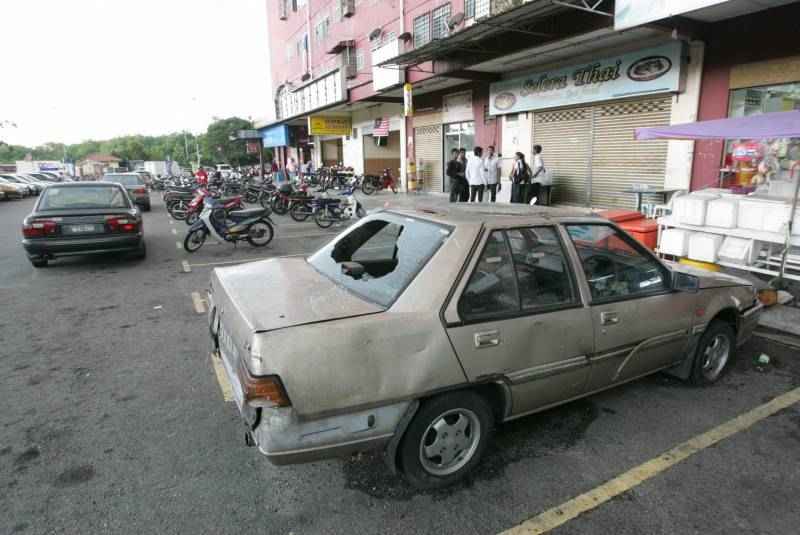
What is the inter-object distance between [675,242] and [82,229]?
9074 mm

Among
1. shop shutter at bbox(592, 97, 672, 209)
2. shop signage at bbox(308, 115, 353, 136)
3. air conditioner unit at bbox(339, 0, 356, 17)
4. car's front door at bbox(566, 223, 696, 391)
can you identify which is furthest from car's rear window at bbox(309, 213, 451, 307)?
shop signage at bbox(308, 115, 353, 136)

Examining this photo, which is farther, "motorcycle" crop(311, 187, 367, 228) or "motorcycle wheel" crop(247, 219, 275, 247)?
"motorcycle" crop(311, 187, 367, 228)

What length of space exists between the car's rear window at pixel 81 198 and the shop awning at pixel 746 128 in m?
8.82

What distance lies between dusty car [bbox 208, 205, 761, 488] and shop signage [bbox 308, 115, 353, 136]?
26.1 metres

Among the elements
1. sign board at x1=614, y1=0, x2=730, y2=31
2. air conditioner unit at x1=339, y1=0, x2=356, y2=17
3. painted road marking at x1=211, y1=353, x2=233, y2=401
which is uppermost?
air conditioner unit at x1=339, y1=0, x2=356, y2=17

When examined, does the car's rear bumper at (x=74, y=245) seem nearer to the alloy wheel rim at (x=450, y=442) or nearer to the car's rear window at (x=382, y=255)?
the car's rear window at (x=382, y=255)

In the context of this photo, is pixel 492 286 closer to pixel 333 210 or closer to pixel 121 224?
pixel 121 224

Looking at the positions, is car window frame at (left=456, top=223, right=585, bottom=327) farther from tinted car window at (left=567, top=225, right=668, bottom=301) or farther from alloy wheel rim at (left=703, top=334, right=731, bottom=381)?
alloy wheel rim at (left=703, top=334, right=731, bottom=381)

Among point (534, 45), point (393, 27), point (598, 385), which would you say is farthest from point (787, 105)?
point (393, 27)

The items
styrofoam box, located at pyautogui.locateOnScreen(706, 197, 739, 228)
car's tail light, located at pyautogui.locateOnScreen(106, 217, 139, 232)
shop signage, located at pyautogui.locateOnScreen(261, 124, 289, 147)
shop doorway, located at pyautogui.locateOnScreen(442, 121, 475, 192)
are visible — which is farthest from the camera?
shop signage, located at pyautogui.locateOnScreen(261, 124, 289, 147)

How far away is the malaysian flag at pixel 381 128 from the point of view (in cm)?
2432

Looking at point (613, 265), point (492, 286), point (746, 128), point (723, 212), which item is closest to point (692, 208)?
point (723, 212)

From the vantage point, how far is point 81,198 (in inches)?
334

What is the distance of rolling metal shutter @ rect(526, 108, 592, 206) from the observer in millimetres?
13492
